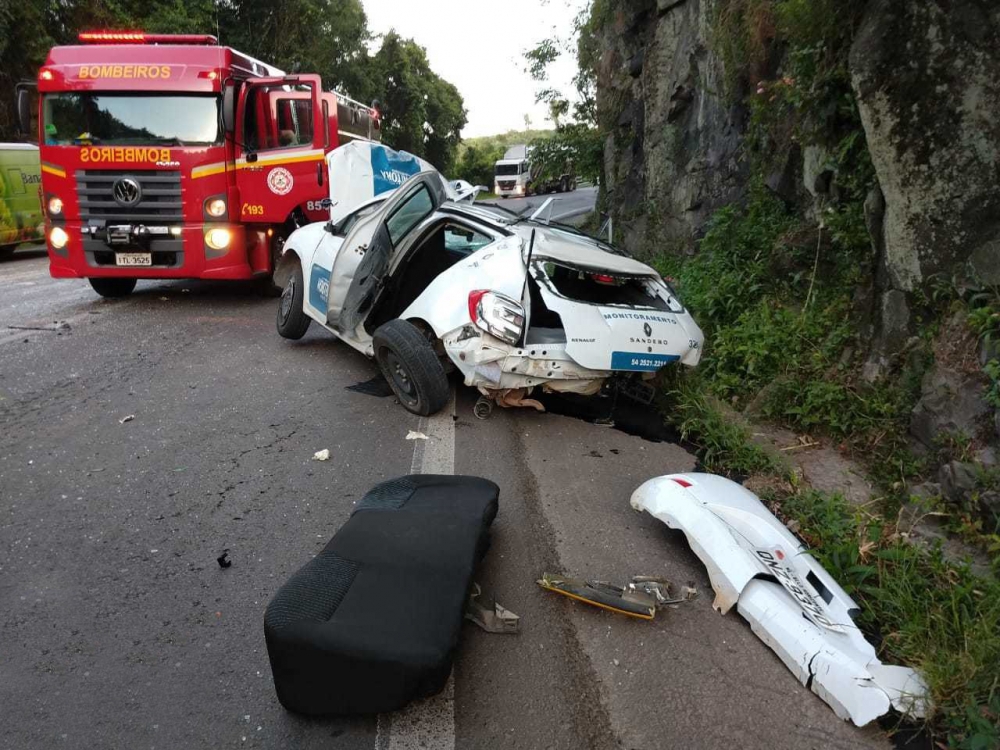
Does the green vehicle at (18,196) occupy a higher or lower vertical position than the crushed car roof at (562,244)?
higher

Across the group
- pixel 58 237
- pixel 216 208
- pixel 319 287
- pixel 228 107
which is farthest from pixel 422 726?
pixel 58 237

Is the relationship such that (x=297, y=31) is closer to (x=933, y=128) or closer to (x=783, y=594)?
(x=933, y=128)

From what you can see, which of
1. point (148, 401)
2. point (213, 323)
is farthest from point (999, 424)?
point (213, 323)

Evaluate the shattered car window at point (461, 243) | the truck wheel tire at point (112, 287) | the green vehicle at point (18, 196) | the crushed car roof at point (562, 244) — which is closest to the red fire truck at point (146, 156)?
the truck wheel tire at point (112, 287)

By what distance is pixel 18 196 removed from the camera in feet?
43.7

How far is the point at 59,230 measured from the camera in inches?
321

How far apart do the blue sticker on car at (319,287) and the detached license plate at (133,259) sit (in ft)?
9.61

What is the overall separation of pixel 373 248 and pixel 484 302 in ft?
4.77

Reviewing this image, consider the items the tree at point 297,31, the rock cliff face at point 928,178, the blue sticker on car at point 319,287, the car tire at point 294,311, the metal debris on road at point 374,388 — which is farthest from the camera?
the tree at point 297,31

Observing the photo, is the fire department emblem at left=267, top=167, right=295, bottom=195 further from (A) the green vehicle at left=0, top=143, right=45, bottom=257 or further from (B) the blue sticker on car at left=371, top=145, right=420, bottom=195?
(A) the green vehicle at left=0, top=143, right=45, bottom=257

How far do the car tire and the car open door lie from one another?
806 mm

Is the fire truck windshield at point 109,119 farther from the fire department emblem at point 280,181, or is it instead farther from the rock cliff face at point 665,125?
the rock cliff face at point 665,125

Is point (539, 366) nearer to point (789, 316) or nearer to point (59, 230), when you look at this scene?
point (789, 316)

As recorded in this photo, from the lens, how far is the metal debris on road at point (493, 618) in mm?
2695
